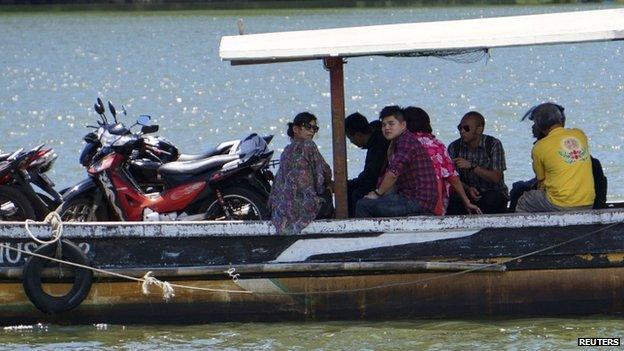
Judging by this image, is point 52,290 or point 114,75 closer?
point 52,290

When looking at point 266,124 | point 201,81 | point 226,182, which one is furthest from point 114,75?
point 226,182

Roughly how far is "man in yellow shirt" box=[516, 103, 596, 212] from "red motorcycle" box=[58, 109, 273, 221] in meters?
1.89

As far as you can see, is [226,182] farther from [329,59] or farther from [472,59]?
[472,59]

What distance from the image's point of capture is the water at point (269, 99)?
31.0 feet

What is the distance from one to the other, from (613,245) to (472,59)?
1.62m

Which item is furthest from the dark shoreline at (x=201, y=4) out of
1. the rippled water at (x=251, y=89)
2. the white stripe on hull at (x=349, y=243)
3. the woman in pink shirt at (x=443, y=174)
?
the white stripe on hull at (x=349, y=243)

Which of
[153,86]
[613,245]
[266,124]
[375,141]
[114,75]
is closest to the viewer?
[613,245]

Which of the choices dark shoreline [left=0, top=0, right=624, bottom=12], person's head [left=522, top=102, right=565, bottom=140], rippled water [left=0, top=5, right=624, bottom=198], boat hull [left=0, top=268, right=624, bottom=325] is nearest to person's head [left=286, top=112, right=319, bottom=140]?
boat hull [left=0, top=268, right=624, bottom=325]

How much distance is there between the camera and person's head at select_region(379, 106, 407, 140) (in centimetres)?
924

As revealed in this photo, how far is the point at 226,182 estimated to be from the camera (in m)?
9.65

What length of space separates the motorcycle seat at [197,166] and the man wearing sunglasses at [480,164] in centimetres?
175

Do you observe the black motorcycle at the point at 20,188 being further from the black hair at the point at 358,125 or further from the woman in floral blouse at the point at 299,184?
the black hair at the point at 358,125

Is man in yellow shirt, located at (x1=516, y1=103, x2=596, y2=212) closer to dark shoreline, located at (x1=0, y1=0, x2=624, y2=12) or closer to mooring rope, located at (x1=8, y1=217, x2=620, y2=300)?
mooring rope, located at (x1=8, y1=217, x2=620, y2=300)

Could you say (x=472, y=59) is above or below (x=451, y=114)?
below
